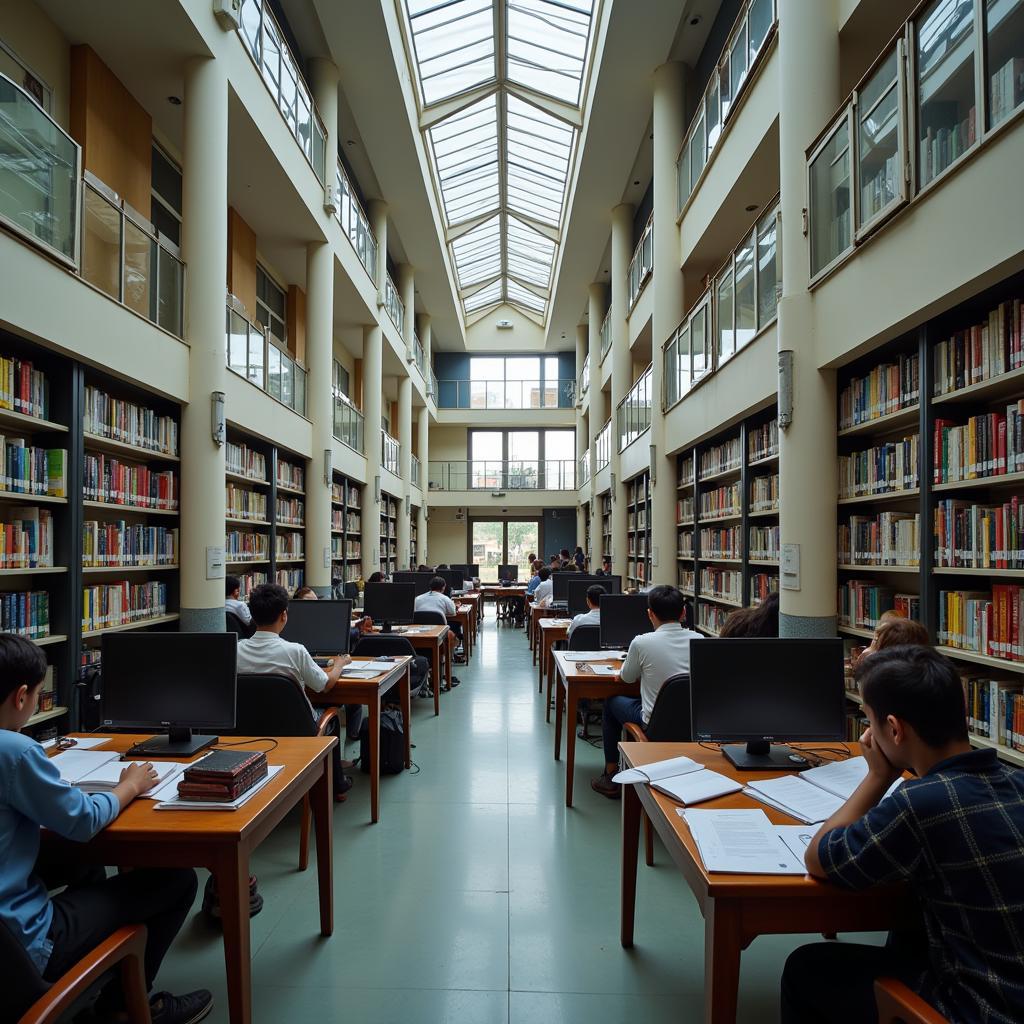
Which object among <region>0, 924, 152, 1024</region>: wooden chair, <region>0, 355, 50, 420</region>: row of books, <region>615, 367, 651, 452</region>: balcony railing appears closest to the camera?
<region>0, 924, 152, 1024</region>: wooden chair

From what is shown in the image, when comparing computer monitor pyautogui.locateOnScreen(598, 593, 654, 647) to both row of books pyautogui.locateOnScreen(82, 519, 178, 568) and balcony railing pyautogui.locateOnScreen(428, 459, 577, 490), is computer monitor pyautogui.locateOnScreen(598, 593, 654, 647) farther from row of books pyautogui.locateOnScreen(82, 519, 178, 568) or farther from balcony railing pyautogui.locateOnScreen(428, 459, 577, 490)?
balcony railing pyautogui.locateOnScreen(428, 459, 577, 490)

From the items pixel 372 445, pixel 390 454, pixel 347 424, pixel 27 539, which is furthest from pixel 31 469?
pixel 390 454

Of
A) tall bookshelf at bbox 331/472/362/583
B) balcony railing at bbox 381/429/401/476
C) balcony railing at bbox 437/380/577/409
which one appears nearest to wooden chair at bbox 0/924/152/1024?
tall bookshelf at bbox 331/472/362/583

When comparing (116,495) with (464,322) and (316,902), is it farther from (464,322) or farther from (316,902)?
(464,322)

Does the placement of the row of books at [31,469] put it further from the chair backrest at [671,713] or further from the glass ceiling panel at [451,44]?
the glass ceiling panel at [451,44]

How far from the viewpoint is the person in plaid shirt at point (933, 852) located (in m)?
1.23

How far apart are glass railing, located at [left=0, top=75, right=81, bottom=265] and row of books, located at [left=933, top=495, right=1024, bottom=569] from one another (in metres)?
4.81

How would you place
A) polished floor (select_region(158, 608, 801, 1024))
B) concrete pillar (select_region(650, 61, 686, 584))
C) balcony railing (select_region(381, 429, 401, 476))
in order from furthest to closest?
1. balcony railing (select_region(381, 429, 401, 476))
2. concrete pillar (select_region(650, 61, 686, 584))
3. polished floor (select_region(158, 608, 801, 1024))

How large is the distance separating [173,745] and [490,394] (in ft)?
59.0

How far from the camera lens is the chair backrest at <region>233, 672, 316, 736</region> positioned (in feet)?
9.84

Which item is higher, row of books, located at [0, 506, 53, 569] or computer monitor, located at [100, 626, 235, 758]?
row of books, located at [0, 506, 53, 569]

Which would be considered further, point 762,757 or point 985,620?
point 985,620

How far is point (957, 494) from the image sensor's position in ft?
10.5

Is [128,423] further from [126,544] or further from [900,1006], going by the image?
[900,1006]
